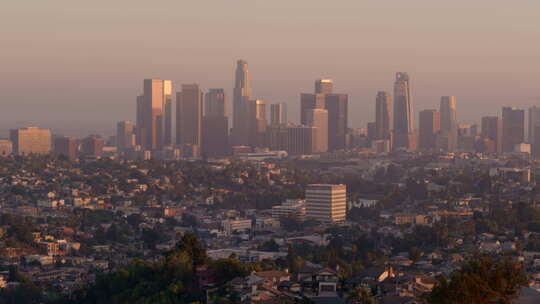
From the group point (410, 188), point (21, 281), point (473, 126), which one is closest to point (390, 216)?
point (410, 188)

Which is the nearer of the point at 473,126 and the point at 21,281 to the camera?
the point at 21,281

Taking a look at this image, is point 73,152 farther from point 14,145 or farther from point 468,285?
point 468,285

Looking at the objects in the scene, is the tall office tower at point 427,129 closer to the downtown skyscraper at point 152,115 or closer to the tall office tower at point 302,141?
the tall office tower at point 302,141

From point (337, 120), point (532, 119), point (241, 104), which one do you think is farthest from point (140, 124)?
point (532, 119)

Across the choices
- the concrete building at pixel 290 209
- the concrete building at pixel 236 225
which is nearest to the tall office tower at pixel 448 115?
the concrete building at pixel 290 209

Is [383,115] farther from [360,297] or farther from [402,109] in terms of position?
[360,297]

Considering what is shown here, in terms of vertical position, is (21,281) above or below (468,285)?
below

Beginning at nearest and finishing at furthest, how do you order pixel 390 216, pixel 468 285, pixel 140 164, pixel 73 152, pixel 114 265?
pixel 468 285 < pixel 114 265 < pixel 390 216 < pixel 140 164 < pixel 73 152
